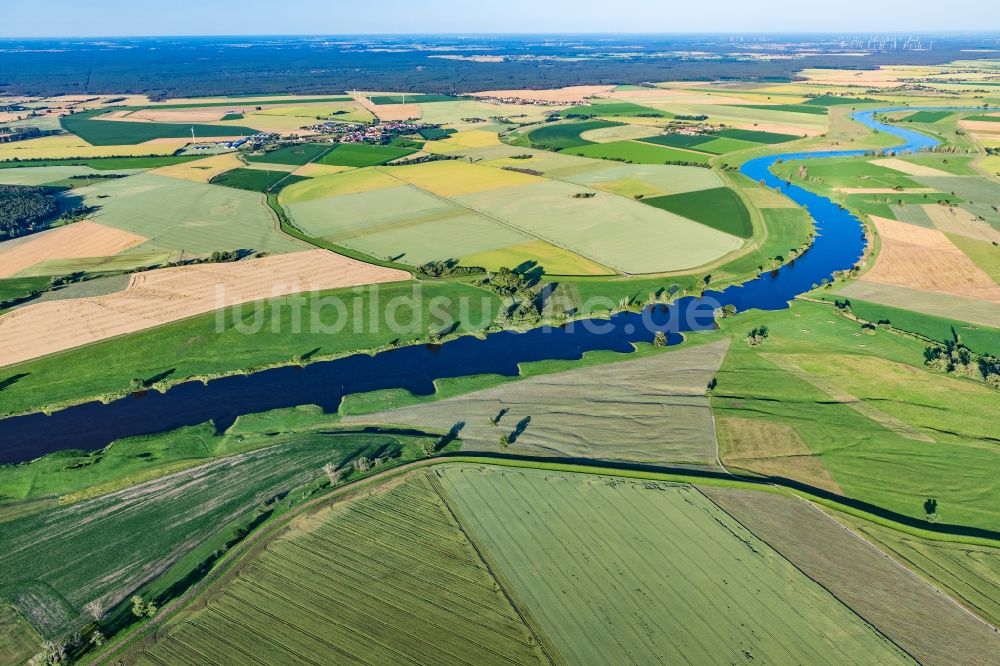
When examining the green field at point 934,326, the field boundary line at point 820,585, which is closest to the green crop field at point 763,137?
the green field at point 934,326

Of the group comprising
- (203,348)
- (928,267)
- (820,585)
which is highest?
(928,267)

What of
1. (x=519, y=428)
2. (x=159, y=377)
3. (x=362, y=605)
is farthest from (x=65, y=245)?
(x=362, y=605)

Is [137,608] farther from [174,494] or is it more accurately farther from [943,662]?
[943,662]

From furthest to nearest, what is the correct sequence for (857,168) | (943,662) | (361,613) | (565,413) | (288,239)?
1. (857,168)
2. (288,239)
3. (565,413)
4. (361,613)
5. (943,662)

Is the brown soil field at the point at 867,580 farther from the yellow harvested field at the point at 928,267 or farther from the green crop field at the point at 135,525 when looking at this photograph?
the yellow harvested field at the point at 928,267

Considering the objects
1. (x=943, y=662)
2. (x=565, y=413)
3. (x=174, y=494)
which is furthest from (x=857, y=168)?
(x=174, y=494)

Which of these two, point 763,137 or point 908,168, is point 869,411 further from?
point 763,137
